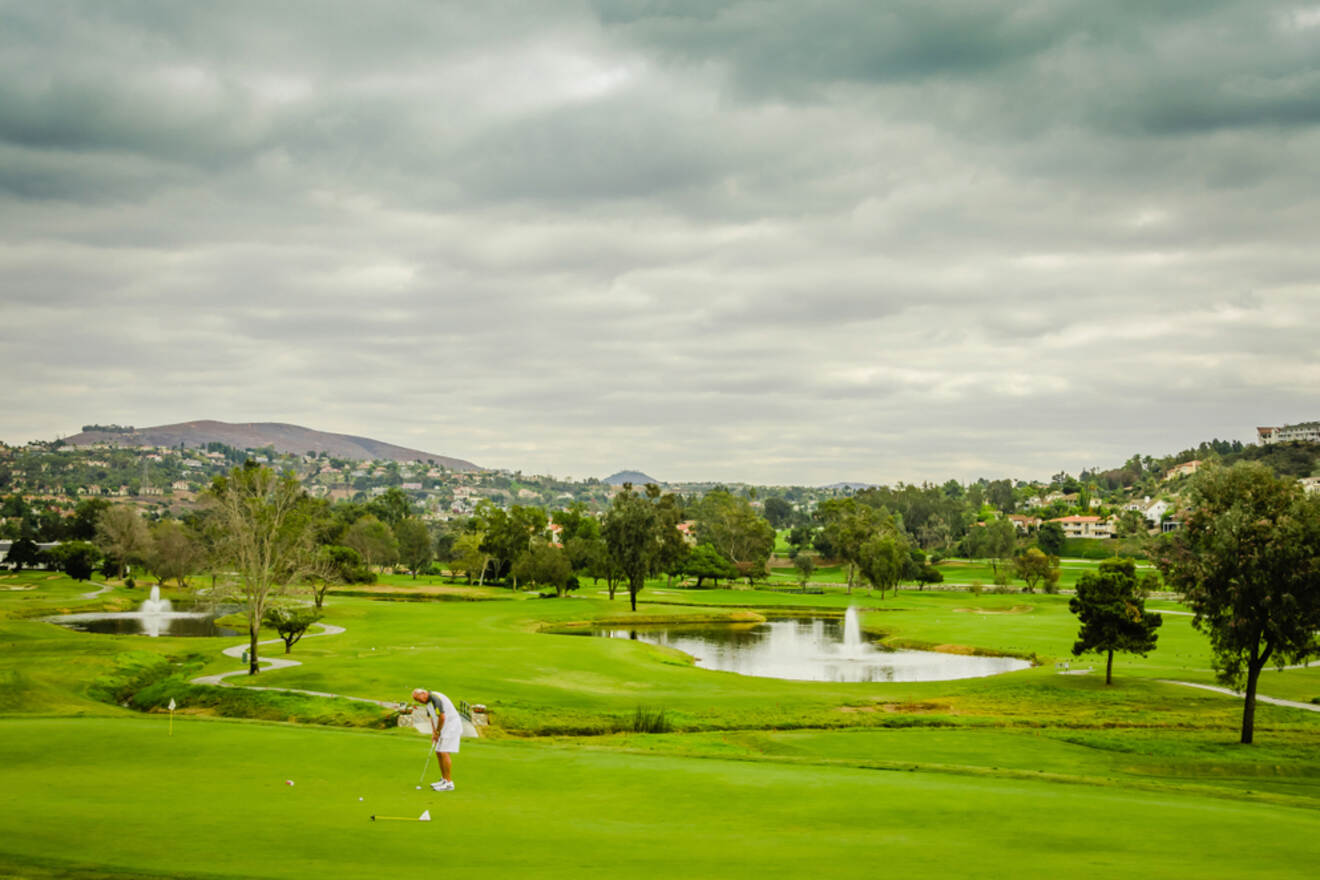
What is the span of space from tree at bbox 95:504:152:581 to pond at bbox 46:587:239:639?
27.0m

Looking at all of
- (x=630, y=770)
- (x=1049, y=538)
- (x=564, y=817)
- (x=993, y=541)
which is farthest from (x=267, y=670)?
(x=1049, y=538)

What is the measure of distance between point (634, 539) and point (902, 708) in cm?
5185

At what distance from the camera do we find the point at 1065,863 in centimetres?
1322

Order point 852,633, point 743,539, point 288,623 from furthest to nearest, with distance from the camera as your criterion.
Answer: point 743,539 → point 852,633 → point 288,623

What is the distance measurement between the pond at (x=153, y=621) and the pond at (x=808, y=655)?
3159 centimetres

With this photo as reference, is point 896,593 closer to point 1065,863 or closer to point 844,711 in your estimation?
point 844,711

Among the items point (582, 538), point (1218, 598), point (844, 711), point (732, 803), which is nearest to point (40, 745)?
point (732, 803)

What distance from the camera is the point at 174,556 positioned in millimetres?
98688

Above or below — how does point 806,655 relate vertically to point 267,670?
below

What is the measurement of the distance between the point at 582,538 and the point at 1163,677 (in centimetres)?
8518

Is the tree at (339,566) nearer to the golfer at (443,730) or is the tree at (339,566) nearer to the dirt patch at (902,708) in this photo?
the dirt patch at (902,708)

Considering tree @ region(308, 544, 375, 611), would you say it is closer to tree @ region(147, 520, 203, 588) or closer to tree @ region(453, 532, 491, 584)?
tree @ region(147, 520, 203, 588)

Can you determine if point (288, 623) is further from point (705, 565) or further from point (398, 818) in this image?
point (705, 565)

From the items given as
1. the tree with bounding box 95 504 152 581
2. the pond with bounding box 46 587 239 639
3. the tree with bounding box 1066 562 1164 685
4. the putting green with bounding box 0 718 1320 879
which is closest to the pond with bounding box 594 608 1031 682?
the tree with bounding box 1066 562 1164 685
